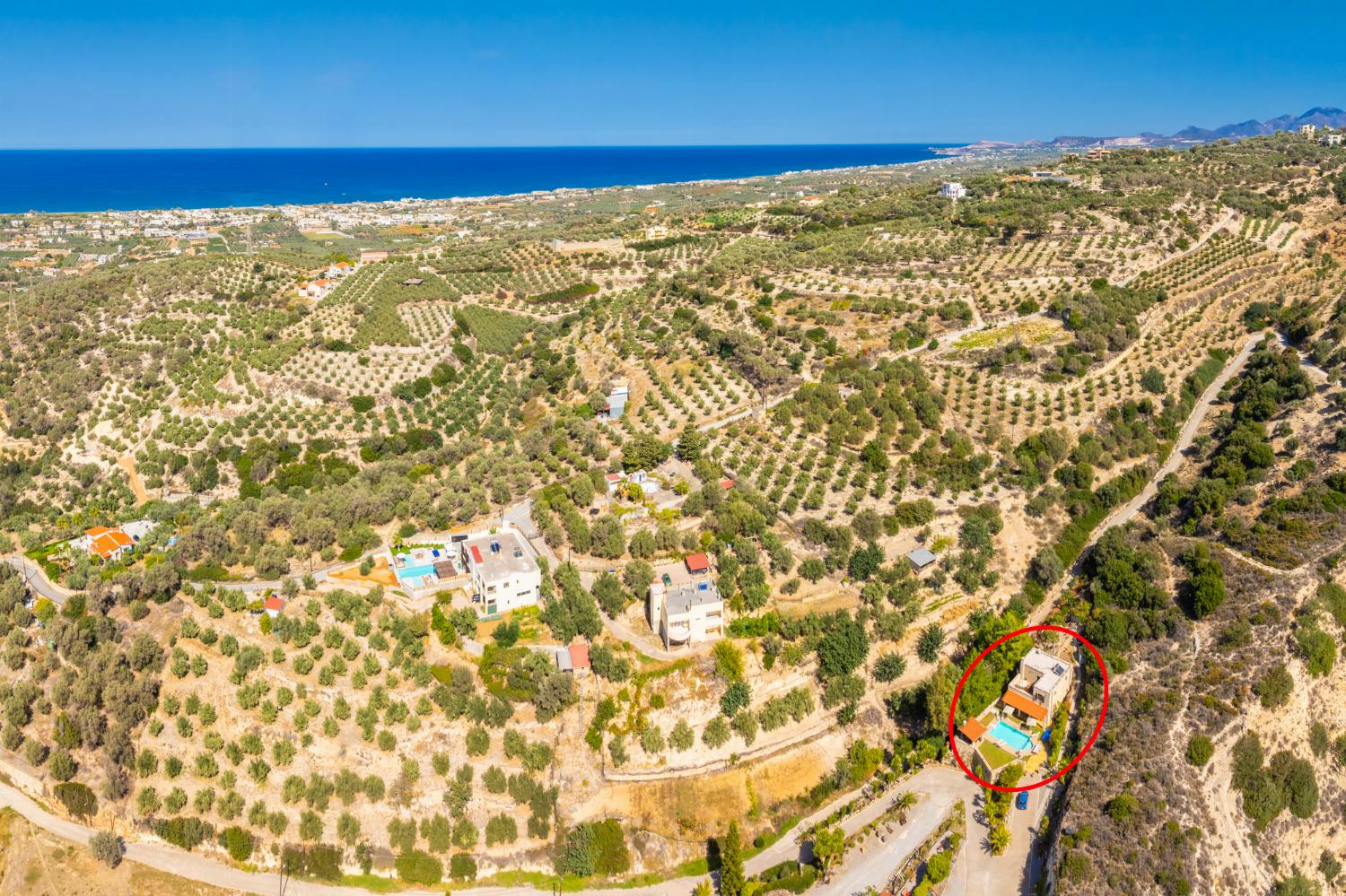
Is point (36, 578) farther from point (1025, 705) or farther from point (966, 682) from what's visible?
point (1025, 705)

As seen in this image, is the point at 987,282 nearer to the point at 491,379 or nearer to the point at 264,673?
the point at 491,379

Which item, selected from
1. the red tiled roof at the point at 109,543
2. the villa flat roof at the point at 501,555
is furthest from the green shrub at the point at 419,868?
the red tiled roof at the point at 109,543

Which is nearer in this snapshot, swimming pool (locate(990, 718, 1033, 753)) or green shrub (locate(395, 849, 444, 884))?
green shrub (locate(395, 849, 444, 884))

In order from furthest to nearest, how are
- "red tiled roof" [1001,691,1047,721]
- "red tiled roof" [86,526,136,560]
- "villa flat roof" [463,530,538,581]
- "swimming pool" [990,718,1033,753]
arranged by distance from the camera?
1. "red tiled roof" [86,526,136,560]
2. "villa flat roof" [463,530,538,581]
3. "red tiled roof" [1001,691,1047,721]
4. "swimming pool" [990,718,1033,753]

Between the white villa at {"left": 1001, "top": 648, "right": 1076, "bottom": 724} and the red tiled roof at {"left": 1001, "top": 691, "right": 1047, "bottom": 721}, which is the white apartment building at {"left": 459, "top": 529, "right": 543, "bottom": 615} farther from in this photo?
the white villa at {"left": 1001, "top": 648, "right": 1076, "bottom": 724}

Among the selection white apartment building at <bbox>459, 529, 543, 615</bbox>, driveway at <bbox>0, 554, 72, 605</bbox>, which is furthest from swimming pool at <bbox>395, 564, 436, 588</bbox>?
driveway at <bbox>0, 554, 72, 605</bbox>

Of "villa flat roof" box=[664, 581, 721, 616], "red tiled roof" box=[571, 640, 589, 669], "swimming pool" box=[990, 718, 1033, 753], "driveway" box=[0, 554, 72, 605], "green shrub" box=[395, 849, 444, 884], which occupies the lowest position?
"green shrub" box=[395, 849, 444, 884]
